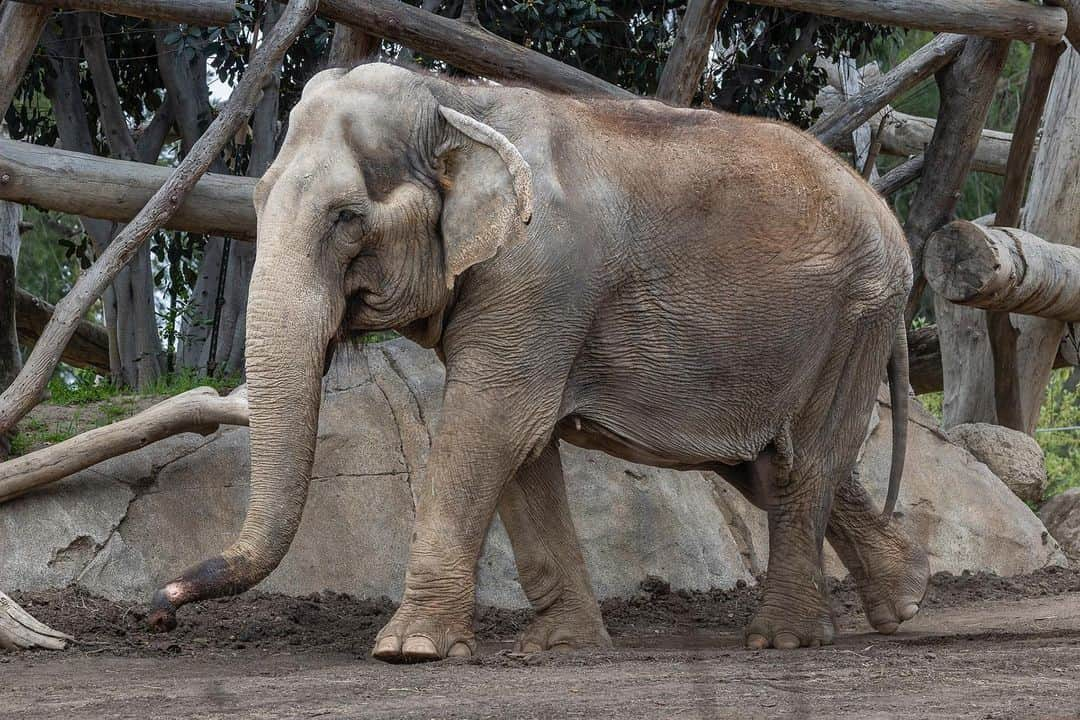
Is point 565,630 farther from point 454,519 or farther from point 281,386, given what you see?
point 281,386

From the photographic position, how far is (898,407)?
704cm

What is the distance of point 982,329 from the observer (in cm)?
1019

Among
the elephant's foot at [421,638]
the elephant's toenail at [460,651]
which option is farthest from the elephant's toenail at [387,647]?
the elephant's toenail at [460,651]

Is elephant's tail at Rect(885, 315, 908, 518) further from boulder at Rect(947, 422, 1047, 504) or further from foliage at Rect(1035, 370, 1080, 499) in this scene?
foliage at Rect(1035, 370, 1080, 499)

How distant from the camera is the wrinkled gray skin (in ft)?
16.5

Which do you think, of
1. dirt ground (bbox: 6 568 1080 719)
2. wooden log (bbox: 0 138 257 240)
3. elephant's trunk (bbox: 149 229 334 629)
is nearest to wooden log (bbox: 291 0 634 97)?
wooden log (bbox: 0 138 257 240)

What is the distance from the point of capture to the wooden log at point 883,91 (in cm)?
884

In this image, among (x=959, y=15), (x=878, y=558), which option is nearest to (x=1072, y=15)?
(x=959, y=15)

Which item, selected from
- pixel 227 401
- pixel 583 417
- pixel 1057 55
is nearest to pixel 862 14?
pixel 1057 55

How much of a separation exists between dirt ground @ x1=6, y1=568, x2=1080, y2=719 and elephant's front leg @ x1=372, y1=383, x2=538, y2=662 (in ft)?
0.51

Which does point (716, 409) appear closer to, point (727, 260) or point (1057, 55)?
point (727, 260)

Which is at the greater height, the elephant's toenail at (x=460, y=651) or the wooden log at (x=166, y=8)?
the wooden log at (x=166, y=8)

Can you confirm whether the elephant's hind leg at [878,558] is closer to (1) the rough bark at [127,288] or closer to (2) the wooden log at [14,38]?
(2) the wooden log at [14,38]

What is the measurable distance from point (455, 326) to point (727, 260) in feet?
3.77
